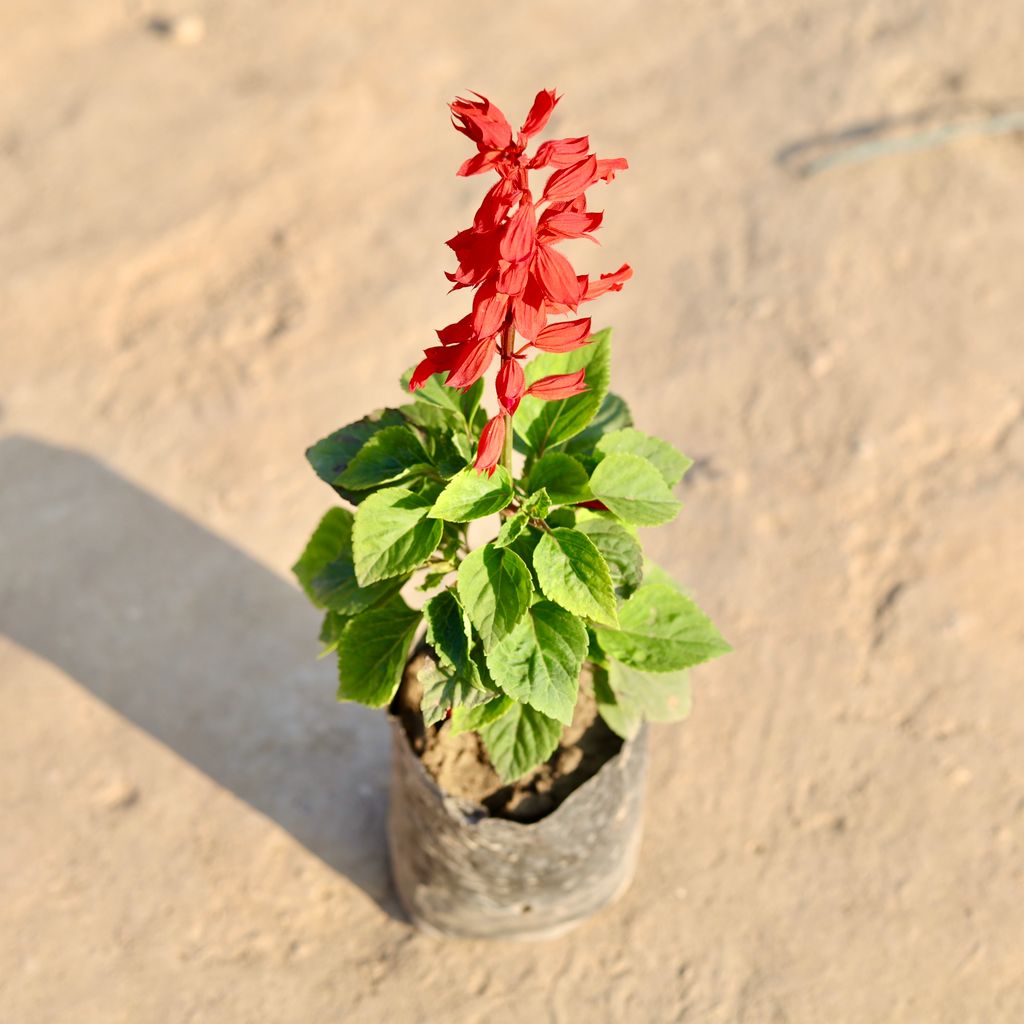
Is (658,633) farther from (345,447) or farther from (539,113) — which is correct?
(539,113)

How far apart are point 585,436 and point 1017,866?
1541 millimetres

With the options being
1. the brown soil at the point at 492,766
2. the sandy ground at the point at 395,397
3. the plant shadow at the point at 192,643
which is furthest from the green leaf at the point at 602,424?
the plant shadow at the point at 192,643

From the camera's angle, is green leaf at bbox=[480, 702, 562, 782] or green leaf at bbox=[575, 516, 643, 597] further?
green leaf at bbox=[480, 702, 562, 782]

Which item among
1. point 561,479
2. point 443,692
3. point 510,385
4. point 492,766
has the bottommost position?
point 492,766

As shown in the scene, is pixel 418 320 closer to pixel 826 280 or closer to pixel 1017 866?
pixel 826 280

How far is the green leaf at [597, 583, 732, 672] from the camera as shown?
2201 mm

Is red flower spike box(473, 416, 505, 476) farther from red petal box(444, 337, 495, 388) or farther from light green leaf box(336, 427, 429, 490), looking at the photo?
light green leaf box(336, 427, 429, 490)

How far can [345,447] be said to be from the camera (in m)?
2.18

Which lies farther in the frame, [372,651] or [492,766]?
[492,766]

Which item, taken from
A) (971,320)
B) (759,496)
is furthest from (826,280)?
(759,496)

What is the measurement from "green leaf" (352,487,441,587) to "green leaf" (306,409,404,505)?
0.62ft

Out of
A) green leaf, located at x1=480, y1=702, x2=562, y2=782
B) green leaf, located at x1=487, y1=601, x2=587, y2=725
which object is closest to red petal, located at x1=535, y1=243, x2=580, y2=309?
green leaf, located at x1=487, y1=601, x2=587, y2=725

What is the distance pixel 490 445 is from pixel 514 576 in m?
0.25

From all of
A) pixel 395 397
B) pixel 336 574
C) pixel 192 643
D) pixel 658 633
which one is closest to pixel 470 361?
pixel 336 574
